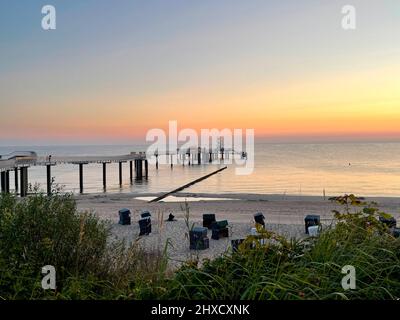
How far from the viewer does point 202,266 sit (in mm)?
3309

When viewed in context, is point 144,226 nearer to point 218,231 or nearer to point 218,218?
point 218,231

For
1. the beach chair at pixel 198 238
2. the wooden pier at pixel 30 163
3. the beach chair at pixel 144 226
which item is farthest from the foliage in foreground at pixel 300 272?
the wooden pier at pixel 30 163

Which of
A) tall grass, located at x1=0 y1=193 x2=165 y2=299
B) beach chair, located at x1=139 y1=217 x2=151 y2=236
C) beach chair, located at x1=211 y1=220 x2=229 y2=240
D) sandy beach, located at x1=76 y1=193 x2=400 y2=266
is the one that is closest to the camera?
tall grass, located at x1=0 y1=193 x2=165 y2=299

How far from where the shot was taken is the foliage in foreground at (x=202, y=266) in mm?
2512

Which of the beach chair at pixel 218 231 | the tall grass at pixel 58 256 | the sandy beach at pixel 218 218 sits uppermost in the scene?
the tall grass at pixel 58 256

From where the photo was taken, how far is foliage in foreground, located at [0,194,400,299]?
251 cm

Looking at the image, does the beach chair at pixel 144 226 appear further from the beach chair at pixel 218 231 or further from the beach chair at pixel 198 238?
the beach chair at pixel 198 238

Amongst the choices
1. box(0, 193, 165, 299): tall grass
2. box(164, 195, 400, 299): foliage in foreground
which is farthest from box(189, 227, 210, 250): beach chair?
box(164, 195, 400, 299): foliage in foreground

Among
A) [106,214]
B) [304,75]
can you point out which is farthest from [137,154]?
[304,75]

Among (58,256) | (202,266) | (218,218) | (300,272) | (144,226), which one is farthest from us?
(218,218)

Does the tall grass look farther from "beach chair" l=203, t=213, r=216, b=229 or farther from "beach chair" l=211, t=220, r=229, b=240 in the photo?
"beach chair" l=203, t=213, r=216, b=229

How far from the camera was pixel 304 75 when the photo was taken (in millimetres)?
9773

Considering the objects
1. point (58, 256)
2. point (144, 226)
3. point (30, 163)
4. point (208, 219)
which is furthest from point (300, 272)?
point (30, 163)
